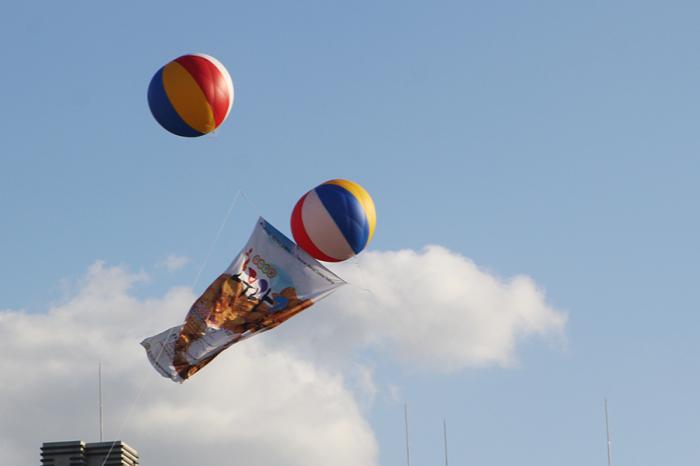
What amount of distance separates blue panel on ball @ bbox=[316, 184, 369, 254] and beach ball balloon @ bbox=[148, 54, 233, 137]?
2934 mm

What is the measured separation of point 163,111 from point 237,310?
15.1 ft

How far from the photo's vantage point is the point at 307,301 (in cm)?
5025

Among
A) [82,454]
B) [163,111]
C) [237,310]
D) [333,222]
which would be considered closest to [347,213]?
[333,222]

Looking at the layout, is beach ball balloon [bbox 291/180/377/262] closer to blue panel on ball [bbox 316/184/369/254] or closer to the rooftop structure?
blue panel on ball [bbox 316/184/369/254]

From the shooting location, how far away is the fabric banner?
165ft

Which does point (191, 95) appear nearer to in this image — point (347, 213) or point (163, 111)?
point (163, 111)

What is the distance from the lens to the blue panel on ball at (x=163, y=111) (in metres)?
50.0

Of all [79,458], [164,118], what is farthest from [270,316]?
[79,458]

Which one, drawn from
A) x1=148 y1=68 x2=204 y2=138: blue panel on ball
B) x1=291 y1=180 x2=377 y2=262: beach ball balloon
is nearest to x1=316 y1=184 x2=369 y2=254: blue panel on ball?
x1=291 y1=180 x2=377 y2=262: beach ball balloon

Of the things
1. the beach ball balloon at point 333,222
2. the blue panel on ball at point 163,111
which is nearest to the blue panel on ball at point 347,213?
the beach ball balloon at point 333,222

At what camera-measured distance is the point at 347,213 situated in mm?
50156

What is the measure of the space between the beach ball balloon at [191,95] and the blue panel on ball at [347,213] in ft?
9.63

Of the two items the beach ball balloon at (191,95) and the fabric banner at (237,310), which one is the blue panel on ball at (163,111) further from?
the fabric banner at (237,310)

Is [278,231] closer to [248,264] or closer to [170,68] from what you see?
[248,264]
